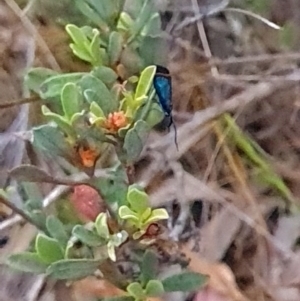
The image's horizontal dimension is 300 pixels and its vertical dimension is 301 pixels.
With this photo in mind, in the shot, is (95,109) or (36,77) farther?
(36,77)

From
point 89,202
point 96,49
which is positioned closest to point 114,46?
point 96,49

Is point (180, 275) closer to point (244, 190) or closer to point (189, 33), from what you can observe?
point (244, 190)

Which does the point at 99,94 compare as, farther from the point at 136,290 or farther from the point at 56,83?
the point at 136,290

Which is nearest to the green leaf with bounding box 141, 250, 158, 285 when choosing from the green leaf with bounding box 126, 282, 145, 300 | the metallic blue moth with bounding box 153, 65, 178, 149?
the green leaf with bounding box 126, 282, 145, 300

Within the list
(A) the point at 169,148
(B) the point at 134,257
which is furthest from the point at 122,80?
(A) the point at 169,148

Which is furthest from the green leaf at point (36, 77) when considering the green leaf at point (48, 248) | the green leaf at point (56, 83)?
the green leaf at point (48, 248)

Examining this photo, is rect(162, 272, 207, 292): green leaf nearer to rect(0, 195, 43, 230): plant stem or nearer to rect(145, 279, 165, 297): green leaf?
rect(145, 279, 165, 297): green leaf
